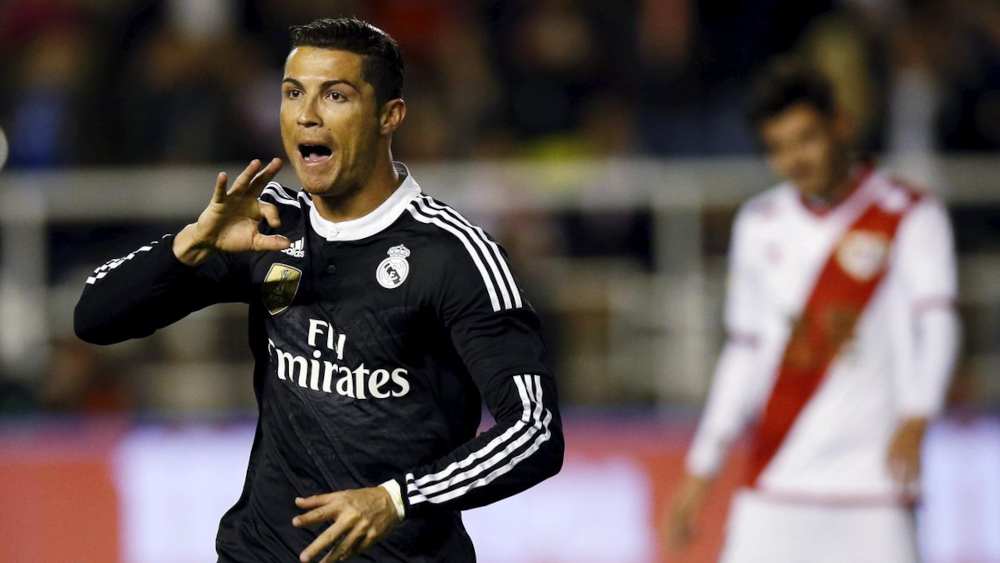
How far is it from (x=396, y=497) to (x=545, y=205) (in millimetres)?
5507

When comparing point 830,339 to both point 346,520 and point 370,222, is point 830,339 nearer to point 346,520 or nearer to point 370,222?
point 370,222

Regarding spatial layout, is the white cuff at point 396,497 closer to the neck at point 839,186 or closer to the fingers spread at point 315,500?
the fingers spread at point 315,500

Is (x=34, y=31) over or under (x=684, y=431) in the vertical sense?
over

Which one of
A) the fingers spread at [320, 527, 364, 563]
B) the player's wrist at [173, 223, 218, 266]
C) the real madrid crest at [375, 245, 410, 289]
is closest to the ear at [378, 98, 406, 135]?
the real madrid crest at [375, 245, 410, 289]

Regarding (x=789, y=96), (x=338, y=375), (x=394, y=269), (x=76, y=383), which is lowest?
(x=76, y=383)

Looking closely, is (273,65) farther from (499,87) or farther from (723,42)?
(723,42)

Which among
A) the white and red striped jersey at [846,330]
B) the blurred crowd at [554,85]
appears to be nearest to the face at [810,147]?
the white and red striped jersey at [846,330]

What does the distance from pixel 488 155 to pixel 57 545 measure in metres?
3.13

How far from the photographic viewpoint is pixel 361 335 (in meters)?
4.02

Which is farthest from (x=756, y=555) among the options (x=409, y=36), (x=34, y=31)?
(x=34, y=31)

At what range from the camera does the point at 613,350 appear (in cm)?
913

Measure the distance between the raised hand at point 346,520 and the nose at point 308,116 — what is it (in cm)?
90

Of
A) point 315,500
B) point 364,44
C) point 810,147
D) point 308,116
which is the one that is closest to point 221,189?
point 308,116

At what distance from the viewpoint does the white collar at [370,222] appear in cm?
409
